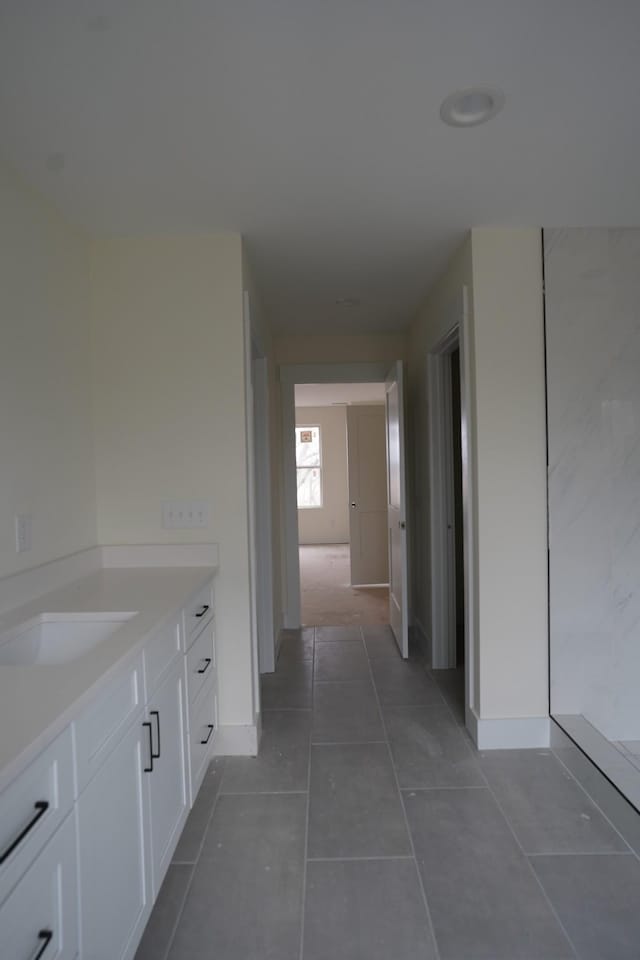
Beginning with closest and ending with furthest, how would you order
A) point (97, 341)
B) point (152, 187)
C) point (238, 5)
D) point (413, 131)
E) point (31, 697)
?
point (31, 697) < point (238, 5) < point (413, 131) < point (152, 187) < point (97, 341)

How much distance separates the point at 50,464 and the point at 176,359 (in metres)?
0.73

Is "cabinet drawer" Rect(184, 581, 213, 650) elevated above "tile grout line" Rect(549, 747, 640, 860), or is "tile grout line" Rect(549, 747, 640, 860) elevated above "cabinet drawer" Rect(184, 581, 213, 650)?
"cabinet drawer" Rect(184, 581, 213, 650)

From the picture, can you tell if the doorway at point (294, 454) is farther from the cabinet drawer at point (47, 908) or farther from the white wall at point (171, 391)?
the cabinet drawer at point (47, 908)

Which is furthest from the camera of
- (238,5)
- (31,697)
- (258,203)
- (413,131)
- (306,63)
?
(258,203)

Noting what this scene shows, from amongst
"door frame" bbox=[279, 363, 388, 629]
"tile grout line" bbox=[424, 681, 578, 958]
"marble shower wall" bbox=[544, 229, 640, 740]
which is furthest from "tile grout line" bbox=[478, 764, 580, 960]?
"door frame" bbox=[279, 363, 388, 629]

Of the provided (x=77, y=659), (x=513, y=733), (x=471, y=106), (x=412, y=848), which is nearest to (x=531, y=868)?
(x=412, y=848)

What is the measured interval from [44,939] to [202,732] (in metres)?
1.25

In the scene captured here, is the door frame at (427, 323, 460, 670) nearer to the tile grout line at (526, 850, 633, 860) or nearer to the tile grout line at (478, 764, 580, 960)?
the tile grout line at (478, 764, 580, 960)

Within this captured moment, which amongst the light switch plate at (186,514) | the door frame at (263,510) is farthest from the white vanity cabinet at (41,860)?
the door frame at (263,510)

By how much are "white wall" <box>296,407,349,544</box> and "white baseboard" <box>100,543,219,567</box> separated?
6.80 meters

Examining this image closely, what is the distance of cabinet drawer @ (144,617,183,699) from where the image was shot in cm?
155

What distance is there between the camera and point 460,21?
128 centimetres

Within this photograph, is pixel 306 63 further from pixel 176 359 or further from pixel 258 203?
pixel 176 359

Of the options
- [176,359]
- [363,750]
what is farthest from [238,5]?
[363,750]
